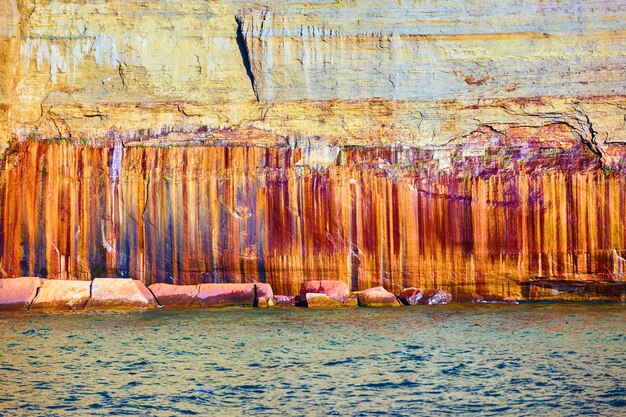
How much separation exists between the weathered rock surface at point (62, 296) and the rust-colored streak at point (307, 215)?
39 centimetres

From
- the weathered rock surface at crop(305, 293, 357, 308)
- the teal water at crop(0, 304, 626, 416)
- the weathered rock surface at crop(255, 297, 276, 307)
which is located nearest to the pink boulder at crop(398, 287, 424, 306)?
the teal water at crop(0, 304, 626, 416)

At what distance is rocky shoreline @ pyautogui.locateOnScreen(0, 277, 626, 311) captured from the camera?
491 inches

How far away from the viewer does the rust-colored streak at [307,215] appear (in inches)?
499

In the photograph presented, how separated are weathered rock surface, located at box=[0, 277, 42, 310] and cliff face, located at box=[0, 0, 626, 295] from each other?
0.32 meters

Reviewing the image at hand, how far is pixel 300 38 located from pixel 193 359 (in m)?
5.85

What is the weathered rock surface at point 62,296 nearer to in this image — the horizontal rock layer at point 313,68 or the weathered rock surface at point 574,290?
the horizontal rock layer at point 313,68

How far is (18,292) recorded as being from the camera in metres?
12.5

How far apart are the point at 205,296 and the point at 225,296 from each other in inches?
10.7

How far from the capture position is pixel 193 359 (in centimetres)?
902

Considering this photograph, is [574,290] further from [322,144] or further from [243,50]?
[243,50]

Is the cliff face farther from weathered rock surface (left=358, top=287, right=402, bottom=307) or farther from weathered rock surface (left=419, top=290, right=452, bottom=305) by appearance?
weathered rock surface (left=358, top=287, right=402, bottom=307)

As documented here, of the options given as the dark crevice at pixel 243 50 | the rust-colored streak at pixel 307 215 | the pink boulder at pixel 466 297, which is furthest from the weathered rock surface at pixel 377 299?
the dark crevice at pixel 243 50

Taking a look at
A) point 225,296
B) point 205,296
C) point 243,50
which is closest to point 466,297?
point 225,296

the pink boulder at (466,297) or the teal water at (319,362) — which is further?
the pink boulder at (466,297)
